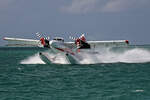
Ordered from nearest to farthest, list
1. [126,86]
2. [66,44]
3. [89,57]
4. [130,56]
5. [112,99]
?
[112,99] < [126,86] < [66,44] < [89,57] < [130,56]

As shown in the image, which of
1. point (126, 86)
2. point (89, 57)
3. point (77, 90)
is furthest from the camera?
point (89, 57)

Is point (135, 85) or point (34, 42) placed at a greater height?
point (34, 42)

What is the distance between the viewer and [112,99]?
579 inches

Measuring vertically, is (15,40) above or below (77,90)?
above

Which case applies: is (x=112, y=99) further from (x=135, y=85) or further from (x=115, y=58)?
(x=115, y=58)

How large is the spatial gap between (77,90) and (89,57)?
22.3 meters

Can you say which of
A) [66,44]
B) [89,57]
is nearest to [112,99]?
[66,44]

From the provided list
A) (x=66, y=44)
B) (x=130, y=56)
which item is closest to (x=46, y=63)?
(x=66, y=44)

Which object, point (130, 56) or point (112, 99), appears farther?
point (130, 56)

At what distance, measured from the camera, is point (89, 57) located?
39.4m

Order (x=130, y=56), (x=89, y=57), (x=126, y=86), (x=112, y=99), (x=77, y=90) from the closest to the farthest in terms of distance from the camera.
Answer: (x=112, y=99)
(x=77, y=90)
(x=126, y=86)
(x=89, y=57)
(x=130, y=56)

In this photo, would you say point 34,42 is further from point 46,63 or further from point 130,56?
point 130,56

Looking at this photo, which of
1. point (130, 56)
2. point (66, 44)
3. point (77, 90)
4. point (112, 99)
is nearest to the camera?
point (112, 99)

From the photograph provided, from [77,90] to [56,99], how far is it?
110 inches
